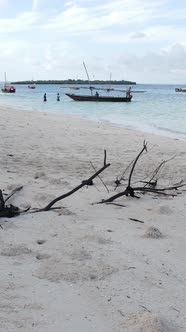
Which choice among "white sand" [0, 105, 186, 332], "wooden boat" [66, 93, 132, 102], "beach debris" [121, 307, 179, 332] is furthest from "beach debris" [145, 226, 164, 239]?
"wooden boat" [66, 93, 132, 102]

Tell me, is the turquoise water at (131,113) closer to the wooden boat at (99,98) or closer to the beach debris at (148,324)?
the wooden boat at (99,98)

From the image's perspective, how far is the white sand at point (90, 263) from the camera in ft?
8.19

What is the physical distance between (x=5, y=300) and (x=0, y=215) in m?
1.68

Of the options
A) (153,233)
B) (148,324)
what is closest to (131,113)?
(153,233)

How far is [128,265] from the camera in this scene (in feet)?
10.6

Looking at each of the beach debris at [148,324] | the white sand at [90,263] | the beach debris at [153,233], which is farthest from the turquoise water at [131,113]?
the beach debris at [148,324]

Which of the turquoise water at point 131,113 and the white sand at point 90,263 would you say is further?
the turquoise water at point 131,113

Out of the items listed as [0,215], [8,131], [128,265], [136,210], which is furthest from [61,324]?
[8,131]

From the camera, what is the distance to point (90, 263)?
3254 mm

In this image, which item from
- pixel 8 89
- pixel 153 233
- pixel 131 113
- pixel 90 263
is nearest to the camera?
pixel 90 263

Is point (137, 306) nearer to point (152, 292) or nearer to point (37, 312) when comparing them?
point (152, 292)

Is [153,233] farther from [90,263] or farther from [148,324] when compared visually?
[148,324]

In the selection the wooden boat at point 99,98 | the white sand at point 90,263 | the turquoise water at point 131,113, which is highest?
the white sand at point 90,263

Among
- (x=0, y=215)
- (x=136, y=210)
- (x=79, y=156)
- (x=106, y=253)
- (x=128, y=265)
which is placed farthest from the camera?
(x=79, y=156)
